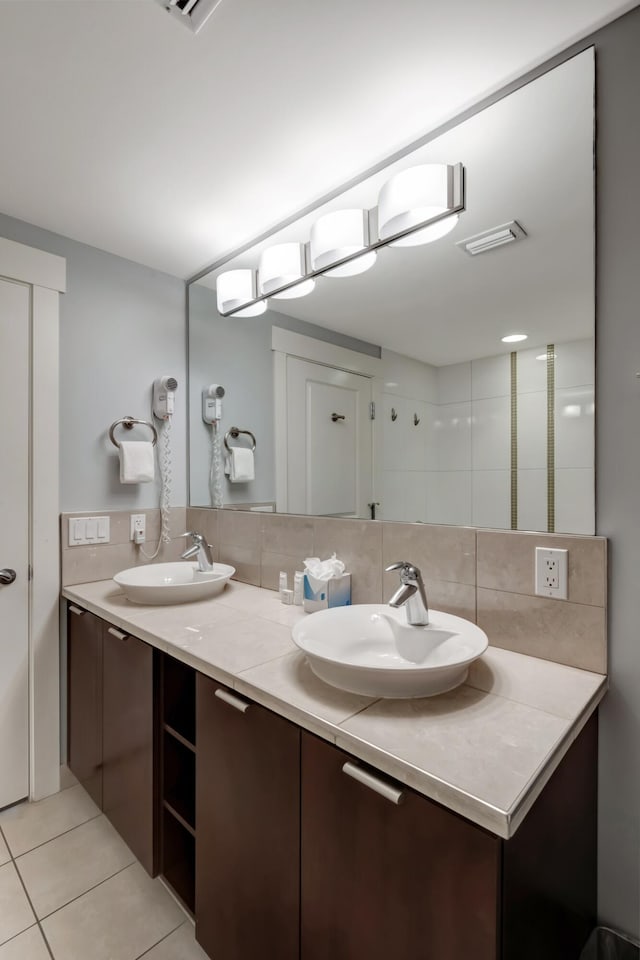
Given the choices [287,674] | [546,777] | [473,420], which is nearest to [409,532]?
[473,420]

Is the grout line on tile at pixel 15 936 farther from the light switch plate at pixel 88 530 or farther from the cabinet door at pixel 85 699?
the light switch plate at pixel 88 530

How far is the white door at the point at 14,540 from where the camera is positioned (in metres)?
1.73

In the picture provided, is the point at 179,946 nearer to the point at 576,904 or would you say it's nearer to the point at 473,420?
the point at 576,904

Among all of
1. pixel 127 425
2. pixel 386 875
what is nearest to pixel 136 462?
pixel 127 425

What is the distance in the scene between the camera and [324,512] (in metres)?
1.72

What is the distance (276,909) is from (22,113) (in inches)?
81.7

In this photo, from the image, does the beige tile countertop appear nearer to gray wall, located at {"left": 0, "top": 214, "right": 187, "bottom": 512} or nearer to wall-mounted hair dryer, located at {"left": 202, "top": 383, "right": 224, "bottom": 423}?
gray wall, located at {"left": 0, "top": 214, "right": 187, "bottom": 512}

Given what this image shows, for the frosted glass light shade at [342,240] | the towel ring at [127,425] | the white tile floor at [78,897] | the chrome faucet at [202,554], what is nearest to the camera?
the white tile floor at [78,897]

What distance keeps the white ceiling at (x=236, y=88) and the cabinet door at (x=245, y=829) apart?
1521mm

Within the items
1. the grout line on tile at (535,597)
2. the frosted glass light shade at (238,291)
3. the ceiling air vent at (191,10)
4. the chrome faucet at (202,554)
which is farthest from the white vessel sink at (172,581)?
the ceiling air vent at (191,10)

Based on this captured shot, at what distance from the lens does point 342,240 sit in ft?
4.99

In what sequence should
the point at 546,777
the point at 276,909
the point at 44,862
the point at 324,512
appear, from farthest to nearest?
the point at 324,512 → the point at 44,862 → the point at 276,909 → the point at 546,777

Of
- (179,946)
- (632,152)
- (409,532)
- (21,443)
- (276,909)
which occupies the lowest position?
(179,946)

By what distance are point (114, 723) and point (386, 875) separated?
111cm
